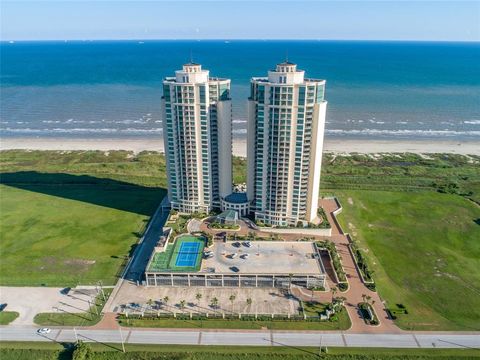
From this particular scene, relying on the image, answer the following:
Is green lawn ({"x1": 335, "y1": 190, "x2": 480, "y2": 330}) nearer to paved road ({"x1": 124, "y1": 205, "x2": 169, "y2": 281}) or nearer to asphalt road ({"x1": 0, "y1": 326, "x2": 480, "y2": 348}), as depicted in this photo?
asphalt road ({"x1": 0, "y1": 326, "x2": 480, "y2": 348})

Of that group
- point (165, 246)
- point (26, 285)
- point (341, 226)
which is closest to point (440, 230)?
point (341, 226)

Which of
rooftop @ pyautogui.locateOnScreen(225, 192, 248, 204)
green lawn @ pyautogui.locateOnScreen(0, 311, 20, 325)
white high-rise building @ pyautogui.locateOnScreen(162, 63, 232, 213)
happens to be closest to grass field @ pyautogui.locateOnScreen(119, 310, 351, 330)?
green lawn @ pyautogui.locateOnScreen(0, 311, 20, 325)

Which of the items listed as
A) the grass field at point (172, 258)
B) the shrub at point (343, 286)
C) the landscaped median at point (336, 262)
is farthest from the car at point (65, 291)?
the shrub at point (343, 286)

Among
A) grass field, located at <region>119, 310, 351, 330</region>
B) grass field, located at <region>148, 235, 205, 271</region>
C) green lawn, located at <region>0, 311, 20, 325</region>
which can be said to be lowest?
green lawn, located at <region>0, 311, 20, 325</region>

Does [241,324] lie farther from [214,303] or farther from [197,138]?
[197,138]

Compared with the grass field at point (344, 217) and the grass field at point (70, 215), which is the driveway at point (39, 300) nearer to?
the grass field at point (70, 215)

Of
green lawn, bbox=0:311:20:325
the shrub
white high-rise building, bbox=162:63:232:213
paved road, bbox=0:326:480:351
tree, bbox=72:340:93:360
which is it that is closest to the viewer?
tree, bbox=72:340:93:360

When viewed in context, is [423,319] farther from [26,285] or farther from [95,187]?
[95,187]

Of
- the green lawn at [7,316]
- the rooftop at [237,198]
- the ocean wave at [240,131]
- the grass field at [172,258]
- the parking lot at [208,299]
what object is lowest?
the green lawn at [7,316]
